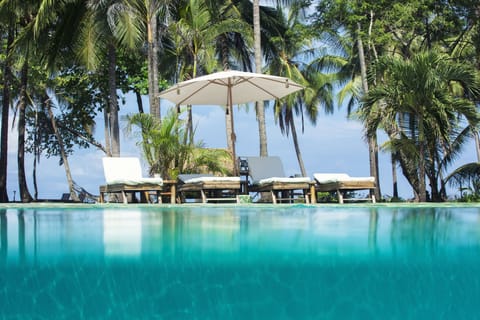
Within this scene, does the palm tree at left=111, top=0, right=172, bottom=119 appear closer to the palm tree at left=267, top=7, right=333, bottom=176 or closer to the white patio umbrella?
the white patio umbrella

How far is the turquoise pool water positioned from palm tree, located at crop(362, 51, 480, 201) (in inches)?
255

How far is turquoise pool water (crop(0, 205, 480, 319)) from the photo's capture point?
8.97 feet

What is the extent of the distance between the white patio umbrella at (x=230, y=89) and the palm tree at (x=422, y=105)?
2.01 meters

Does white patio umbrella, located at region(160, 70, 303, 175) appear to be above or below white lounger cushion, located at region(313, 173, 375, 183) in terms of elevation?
above

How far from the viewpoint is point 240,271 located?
356cm

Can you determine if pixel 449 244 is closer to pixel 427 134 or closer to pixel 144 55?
pixel 427 134

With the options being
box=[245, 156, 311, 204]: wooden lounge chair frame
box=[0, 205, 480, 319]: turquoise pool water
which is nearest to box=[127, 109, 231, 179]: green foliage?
box=[245, 156, 311, 204]: wooden lounge chair frame

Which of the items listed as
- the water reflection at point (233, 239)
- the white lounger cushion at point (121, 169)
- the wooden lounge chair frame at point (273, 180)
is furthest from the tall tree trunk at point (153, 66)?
the water reflection at point (233, 239)

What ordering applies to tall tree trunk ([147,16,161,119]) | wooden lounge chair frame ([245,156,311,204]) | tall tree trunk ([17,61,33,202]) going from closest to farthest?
wooden lounge chair frame ([245,156,311,204]), tall tree trunk ([147,16,161,119]), tall tree trunk ([17,61,33,202])

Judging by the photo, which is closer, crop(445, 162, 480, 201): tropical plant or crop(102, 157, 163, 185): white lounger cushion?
crop(102, 157, 163, 185): white lounger cushion

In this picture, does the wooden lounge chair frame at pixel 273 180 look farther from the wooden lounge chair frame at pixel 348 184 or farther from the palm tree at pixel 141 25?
the palm tree at pixel 141 25

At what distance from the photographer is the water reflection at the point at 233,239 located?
4059 millimetres

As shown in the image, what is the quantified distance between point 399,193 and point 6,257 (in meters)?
19.9

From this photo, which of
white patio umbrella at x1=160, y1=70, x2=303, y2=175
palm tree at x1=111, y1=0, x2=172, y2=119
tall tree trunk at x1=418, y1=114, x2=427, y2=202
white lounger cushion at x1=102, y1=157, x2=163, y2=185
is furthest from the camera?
palm tree at x1=111, y1=0, x2=172, y2=119
